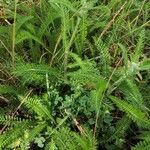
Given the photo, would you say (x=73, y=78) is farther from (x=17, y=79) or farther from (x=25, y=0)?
(x=25, y=0)

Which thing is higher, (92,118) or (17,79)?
(17,79)

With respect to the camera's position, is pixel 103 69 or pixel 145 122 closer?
pixel 145 122

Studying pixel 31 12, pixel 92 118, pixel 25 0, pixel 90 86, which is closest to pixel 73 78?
pixel 90 86

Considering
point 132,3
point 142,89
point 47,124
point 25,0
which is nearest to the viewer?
point 47,124

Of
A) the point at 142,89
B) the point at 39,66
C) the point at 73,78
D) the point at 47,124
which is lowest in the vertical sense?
the point at 142,89

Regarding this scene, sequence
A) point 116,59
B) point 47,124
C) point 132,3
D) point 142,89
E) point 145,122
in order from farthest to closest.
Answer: point 132,3 < point 116,59 < point 142,89 < point 47,124 < point 145,122

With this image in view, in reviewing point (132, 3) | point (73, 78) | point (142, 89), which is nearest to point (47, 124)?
point (73, 78)

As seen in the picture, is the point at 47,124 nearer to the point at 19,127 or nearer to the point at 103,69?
the point at 19,127
